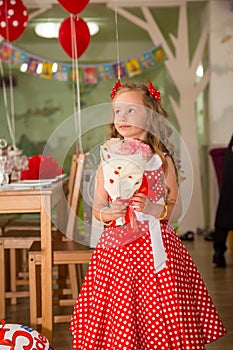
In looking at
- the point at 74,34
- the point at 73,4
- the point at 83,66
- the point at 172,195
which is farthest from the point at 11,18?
the point at 172,195

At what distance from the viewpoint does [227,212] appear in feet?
15.6

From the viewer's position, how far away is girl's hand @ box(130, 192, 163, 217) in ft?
6.97

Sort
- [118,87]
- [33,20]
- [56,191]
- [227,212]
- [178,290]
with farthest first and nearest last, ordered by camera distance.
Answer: [33,20], [227,212], [56,191], [118,87], [178,290]

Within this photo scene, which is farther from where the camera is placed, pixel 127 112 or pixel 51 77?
pixel 51 77

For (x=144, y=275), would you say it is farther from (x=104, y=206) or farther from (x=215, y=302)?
(x=215, y=302)

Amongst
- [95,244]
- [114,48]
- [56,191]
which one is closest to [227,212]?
[56,191]

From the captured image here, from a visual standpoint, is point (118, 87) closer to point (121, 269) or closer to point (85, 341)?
point (121, 269)

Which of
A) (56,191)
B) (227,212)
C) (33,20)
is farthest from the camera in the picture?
(33,20)

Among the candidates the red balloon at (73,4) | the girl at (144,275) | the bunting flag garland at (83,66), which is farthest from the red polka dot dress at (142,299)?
the bunting flag garland at (83,66)

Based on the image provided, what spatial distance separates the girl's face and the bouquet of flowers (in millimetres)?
59

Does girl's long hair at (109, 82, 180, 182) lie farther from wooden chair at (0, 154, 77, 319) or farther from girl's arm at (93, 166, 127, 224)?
wooden chair at (0, 154, 77, 319)

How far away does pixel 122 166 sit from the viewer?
207 centimetres

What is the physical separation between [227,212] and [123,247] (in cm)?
267

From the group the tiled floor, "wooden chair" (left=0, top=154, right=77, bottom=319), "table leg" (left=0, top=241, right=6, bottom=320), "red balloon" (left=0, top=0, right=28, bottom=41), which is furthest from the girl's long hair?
"red balloon" (left=0, top=0, right=28, bottom=41)
